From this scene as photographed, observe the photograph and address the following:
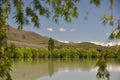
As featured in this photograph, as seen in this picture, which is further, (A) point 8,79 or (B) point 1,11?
(B) point 1,11

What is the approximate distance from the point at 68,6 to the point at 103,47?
0.63m

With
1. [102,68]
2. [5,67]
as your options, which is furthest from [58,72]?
[5,67]

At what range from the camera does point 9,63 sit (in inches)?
124

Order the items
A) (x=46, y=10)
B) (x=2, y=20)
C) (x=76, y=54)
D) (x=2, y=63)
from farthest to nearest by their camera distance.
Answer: (x=76, y=54), (x=46, y=10), (x=2, y=20), (x=2, y=63)

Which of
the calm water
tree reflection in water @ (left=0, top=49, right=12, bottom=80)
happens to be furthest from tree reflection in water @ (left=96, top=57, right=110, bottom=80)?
the calm water

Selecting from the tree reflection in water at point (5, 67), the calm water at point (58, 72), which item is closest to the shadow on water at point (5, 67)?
the tree reflection in water at point (5, 67)

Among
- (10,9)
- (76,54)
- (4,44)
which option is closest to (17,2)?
(10,9)

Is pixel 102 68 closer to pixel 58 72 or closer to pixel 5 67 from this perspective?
pixel 5 67

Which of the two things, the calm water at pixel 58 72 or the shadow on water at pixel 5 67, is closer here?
the shadow on water at pixel 5 67

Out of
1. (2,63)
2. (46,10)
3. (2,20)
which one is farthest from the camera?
(46,10)

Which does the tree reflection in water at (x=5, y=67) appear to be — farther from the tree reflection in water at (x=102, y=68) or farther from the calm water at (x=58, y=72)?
the calm water at (x=58, y=72)

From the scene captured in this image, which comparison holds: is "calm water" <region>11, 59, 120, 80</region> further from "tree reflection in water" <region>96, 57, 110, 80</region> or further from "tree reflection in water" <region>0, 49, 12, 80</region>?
"tree reflection in water" <region>0, 49, 12, 80</region>

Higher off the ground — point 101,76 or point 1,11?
point 1,11

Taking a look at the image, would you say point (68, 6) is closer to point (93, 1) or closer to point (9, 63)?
point (93, 1)
